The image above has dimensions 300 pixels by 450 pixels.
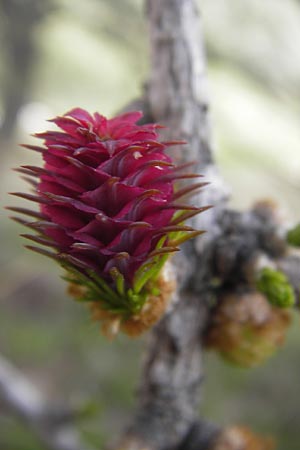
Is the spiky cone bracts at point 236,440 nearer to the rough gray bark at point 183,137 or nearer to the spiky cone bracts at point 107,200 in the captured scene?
the rough gray bark at point 183,137

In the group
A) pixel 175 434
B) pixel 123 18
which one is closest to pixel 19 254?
pixel 123 18

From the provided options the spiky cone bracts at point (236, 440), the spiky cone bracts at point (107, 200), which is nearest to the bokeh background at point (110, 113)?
the spiky cone bracts at point (236, 440)

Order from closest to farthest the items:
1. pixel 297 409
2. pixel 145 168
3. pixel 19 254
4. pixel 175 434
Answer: pixel 145 168 < pixel 175 434 < pixel 297 409 < pixel 19 254

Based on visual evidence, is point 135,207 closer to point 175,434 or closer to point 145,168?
point 145,168

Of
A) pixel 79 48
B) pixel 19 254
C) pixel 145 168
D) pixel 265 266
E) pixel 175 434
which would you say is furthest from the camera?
pixel 79 48

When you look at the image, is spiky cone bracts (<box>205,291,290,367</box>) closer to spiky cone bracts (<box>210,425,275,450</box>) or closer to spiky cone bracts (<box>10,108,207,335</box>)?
spiky cone bracts (<box>210,425,275,450</box>)

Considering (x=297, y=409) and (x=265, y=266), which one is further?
(x=297, y=409)

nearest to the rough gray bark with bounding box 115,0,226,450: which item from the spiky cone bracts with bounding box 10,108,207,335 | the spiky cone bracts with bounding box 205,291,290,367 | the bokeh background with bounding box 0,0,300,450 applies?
the spiky cone bracts with bounding box 205,291,290,367
